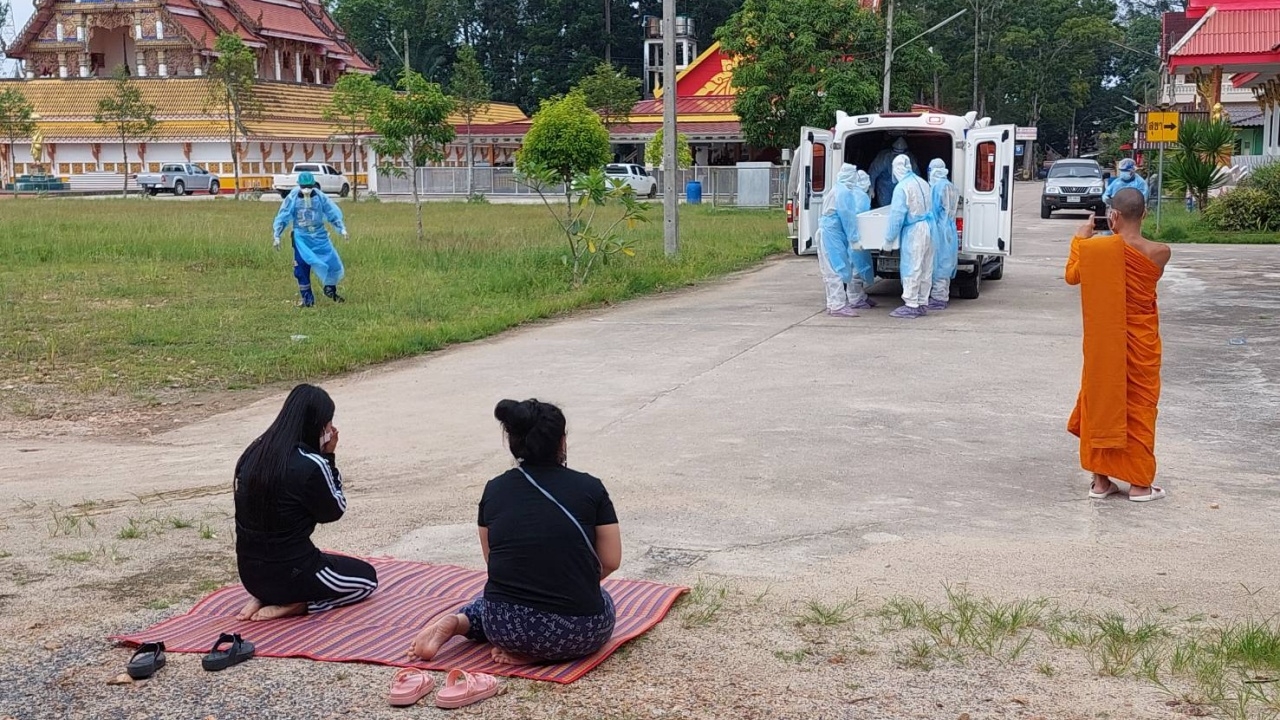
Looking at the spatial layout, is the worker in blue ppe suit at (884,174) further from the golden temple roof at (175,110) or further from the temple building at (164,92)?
the golden temple roof at (175,110)

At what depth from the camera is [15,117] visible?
57000mm

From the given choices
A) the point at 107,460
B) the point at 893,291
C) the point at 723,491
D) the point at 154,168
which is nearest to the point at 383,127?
the point at 893,291

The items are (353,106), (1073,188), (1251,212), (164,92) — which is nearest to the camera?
(1251,212)

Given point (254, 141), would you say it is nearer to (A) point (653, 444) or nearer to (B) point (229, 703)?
(A) point (653, 444)

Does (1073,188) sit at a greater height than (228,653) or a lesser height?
greater

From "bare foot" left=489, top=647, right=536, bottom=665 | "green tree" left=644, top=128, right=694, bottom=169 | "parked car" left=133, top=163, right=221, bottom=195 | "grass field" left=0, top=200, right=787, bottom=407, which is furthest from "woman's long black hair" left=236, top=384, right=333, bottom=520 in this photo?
"parked car" left=133, top=163, right=221, bottom=195

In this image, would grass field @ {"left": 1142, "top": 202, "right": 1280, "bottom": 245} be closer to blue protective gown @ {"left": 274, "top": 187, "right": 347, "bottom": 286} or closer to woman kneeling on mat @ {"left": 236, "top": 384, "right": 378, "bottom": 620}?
blue protective gown @ {"left": 274, "top": 187, "right": 347, "bottom": 286}

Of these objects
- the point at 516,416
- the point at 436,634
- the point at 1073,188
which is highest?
the point at 1073,188

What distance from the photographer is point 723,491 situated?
7.20 metres

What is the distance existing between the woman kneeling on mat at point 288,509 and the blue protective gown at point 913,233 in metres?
10.1

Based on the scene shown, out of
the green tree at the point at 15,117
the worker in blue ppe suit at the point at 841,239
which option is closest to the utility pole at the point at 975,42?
the green tree at the point at 15,117

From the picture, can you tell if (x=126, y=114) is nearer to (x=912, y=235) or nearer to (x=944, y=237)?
(x=944, y=237)

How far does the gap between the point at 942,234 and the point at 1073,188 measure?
2069 centimetres

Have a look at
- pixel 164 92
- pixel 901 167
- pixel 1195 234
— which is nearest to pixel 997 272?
pixel 901 167
